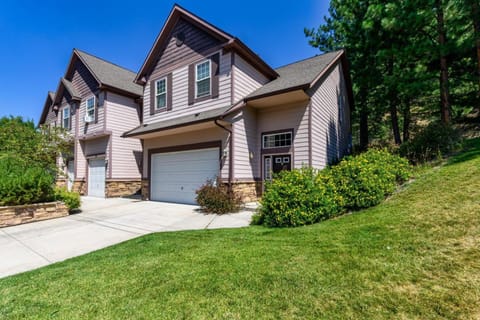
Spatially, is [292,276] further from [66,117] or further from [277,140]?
[66,117]

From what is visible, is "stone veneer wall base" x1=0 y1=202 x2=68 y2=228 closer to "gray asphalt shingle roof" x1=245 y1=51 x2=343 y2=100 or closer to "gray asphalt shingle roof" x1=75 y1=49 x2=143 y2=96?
"gray asphalt shingle roof" x1=245 y1=51 x2=343 y2=100

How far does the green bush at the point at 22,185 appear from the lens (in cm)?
757

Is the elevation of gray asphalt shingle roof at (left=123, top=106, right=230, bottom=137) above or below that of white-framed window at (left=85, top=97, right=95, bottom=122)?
below

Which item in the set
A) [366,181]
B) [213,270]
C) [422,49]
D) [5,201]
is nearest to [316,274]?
[213,270]

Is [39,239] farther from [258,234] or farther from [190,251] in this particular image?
[258,234]

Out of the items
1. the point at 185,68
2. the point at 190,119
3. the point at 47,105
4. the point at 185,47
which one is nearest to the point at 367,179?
the point at 190,119

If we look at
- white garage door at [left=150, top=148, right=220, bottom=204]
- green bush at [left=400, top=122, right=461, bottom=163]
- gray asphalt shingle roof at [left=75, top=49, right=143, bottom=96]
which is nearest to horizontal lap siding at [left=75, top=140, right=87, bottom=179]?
gray asphalt shingle roof at [left=75, top=49, right=143, bottom=96]

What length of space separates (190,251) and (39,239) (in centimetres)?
445

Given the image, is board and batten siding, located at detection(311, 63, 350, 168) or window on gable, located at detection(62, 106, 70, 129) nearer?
board and batten siding, located at detection(311, 63, 350, 168)

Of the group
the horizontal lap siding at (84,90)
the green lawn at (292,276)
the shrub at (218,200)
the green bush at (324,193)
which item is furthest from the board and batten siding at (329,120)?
the horizontal lap siding at (84,90)

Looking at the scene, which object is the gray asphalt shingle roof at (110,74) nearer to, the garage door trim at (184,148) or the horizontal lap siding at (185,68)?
the horizontal lap siding at (185,68)

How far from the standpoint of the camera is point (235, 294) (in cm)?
277

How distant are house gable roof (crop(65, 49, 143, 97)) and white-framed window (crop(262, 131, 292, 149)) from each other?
33.3ft

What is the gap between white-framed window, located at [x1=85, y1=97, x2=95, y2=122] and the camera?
15.2 meters
